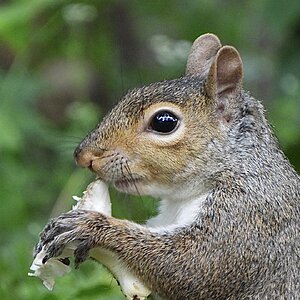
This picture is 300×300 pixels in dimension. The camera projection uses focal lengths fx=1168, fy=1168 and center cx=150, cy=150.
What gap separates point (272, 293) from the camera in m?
4.13

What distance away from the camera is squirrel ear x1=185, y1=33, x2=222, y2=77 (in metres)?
4.75

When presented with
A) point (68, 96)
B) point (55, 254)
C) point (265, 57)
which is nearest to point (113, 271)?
point (55, 254)

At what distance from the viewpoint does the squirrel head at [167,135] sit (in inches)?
164

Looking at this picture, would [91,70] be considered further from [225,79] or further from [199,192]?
[199,192]

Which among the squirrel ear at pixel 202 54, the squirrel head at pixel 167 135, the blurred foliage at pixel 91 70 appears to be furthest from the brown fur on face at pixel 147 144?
the blurred foliage at pixel 91 70

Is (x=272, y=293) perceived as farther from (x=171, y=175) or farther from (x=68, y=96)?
(x=68, y=96)

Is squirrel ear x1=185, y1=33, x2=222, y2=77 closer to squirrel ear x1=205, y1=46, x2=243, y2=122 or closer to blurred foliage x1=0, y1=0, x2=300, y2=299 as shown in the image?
squirrel ear x1=205, y1=46, x2=243, y2=122

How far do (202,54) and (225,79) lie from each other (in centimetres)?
46

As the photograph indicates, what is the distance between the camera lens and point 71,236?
13.3 ft

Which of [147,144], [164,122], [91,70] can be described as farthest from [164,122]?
[91,70]

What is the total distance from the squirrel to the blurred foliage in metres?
0.95

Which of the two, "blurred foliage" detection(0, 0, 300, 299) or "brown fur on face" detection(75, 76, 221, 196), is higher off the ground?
"brown fur on face" detection(75, 76, 221, 196)

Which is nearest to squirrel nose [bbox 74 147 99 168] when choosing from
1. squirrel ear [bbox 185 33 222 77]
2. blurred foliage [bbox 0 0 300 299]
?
squirrel ear [bbox 185 33 222 77]

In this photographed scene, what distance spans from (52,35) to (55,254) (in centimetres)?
391
